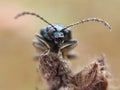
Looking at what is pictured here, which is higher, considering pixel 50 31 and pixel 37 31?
pixel 37 31

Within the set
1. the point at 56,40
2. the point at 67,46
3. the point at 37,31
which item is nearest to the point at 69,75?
the point at 67,46

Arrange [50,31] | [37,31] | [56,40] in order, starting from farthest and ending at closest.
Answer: [37,31]
[50,31]
[56,40]

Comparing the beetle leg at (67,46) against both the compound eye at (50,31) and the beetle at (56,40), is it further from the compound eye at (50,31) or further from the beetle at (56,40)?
the compound eye at (50,31)

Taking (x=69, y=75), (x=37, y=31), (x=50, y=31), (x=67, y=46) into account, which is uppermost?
(x=37, y=31)

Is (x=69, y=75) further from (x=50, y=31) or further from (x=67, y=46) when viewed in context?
(x=50, y=31)

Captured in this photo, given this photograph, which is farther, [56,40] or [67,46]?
[67,46]

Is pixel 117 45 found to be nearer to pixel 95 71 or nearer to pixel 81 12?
pixel 81 12

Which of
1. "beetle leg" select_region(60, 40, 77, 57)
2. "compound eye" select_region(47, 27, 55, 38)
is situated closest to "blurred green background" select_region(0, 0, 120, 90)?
"beetle leg" select_region(60, 40, 77, 57)

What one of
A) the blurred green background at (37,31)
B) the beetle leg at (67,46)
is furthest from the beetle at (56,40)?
the blurred green background at (37,31)

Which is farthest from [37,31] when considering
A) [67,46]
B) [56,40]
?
[56,40]

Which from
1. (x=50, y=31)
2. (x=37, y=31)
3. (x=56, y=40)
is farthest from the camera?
Answer: (x=37, y=31)
